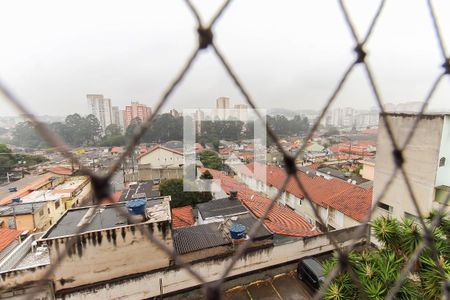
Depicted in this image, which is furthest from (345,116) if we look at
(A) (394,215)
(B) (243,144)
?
(A) (394,215)

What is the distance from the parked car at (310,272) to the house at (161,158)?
11104mm

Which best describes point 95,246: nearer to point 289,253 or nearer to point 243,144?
point 289,253

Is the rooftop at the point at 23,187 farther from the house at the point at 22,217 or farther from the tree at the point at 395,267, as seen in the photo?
the tree at the point at 395,267

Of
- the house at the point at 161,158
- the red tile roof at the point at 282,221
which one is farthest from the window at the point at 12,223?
the house at the point at 161,158

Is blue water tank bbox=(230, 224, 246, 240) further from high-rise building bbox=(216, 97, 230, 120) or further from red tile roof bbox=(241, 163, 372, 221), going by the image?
high-rise building bbox=(216, 97, 230, 120)

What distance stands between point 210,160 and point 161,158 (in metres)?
2.99

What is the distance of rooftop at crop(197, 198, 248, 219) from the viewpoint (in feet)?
22.8

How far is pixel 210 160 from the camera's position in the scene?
16.4 m

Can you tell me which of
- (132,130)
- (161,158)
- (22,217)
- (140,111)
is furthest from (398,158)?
(161,158)

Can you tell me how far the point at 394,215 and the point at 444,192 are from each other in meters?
1.15

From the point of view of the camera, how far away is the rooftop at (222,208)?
6961mm

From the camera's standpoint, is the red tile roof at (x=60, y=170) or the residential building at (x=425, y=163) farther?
the red tile roof at (x=60, y=170)

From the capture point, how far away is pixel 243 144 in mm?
24391

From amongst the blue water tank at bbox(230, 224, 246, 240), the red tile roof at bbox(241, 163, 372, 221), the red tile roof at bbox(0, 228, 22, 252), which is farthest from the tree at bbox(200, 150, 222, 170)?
the blue water tank at bbox(230, 224, 246, 240)
